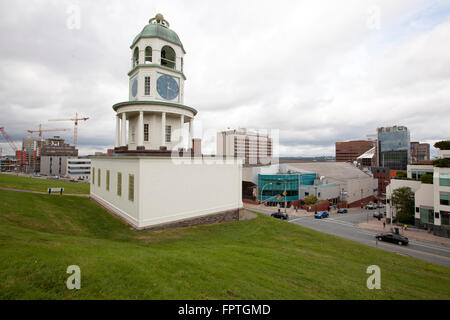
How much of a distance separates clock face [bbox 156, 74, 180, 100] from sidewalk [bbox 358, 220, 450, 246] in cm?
4200

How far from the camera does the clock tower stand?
1989cm

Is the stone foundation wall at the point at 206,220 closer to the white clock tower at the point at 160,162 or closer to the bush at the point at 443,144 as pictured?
the white clock tower at the point at 160,162

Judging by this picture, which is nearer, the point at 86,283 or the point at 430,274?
the point at 86,283

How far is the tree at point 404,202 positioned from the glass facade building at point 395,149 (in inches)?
3223

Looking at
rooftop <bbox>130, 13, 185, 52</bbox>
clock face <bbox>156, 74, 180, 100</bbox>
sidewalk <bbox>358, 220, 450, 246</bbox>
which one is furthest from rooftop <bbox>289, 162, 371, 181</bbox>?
rooftop <bbox>130, 13, 185, 52</bbox>

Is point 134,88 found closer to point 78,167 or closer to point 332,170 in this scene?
point 332,170

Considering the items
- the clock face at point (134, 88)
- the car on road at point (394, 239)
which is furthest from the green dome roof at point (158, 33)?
the car on road at point (394, 239)

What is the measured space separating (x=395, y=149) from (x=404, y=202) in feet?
307

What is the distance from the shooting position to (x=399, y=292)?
1046 cm

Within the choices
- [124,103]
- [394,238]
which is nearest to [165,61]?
[124,103]

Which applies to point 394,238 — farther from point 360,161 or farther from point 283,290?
point 360,161

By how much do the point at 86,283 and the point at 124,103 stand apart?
1678cm
